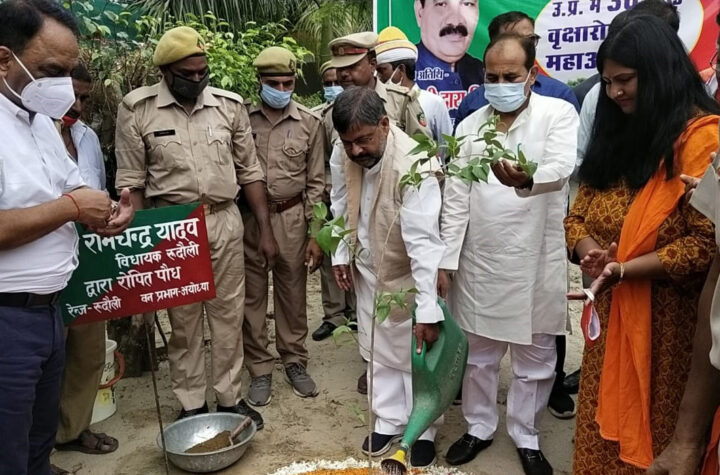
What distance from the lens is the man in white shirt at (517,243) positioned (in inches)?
107

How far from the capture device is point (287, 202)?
3.76 meters

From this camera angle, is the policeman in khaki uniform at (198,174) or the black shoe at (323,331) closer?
the policeman in khaki uniform at (198,174)

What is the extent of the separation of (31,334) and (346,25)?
26.0ft

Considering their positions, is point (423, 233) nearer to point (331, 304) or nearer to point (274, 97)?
point (274, 97)

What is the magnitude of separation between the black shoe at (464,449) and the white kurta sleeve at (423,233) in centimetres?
93

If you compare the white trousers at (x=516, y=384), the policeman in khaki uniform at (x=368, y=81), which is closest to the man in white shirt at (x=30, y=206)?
the white trousers at (x=516, y=384)

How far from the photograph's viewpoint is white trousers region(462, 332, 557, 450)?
9.55ft

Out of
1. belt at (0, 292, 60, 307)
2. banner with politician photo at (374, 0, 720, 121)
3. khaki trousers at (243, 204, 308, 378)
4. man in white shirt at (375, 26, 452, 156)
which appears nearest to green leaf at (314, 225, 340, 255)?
belt at (0, 292, 60, 307)

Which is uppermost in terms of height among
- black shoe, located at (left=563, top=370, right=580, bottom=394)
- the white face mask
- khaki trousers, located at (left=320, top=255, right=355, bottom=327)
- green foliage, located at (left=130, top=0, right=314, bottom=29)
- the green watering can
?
green foliage, located at (left=130, top=0, right=314, bottom=29)

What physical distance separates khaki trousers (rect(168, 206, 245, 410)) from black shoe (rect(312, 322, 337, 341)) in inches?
52.8

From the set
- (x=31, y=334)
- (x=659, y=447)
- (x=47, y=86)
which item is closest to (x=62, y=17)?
(x=47, y=86)

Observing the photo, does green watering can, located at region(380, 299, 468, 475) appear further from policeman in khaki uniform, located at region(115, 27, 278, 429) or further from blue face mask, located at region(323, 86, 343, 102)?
blue face mask, located at region(323, 86, 343, 102)

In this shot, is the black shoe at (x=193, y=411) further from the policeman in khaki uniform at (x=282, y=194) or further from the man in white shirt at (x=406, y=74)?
the man in white shirt at (x=406, y=74)

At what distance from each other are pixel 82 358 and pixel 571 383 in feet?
9.31
